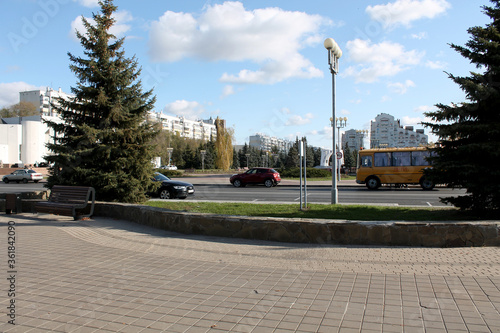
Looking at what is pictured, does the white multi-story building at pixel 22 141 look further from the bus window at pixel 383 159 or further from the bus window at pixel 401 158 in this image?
the bus window at pixel 401 158

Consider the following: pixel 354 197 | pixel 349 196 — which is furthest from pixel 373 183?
pixel 354 197

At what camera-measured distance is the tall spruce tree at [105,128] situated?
40.9 feet

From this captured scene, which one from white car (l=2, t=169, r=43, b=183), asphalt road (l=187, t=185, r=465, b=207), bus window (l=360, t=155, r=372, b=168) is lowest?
asphalt road (l=187, t=185, r=465, b=207)

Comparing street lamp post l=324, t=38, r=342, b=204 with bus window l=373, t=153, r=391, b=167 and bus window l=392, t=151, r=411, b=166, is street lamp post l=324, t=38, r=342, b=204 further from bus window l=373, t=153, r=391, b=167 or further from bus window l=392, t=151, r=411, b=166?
bus window l=392, t=151, r=411, b=166

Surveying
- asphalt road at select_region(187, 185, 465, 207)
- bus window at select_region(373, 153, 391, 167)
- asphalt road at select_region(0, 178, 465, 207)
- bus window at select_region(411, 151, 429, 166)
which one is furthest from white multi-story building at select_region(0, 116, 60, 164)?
bus window at select_region(411, 151, 429, 166)

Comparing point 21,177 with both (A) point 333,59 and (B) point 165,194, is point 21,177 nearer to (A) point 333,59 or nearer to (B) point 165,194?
(B) point 165,194

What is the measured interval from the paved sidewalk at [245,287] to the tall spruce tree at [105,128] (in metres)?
5.22

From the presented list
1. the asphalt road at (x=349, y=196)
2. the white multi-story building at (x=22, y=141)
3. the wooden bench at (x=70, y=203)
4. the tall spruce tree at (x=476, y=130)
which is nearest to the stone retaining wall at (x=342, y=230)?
the tall spruce tree at (x=476, y=130)

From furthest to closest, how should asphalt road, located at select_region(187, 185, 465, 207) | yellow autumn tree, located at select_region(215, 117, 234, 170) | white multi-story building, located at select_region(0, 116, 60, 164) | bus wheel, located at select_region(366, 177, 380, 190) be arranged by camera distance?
white multi-story building, located at select_region(0, 116, 60, 164) < yellow autumn tree, located at select_region(215, 117, 234, 170) < bus wheel, located at select_region(366, 177, 380, 190) < asphalt road, located at select_region(187, 185, 465, 207)

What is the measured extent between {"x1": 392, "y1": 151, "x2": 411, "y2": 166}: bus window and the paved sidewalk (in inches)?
777

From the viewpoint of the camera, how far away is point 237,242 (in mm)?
7508

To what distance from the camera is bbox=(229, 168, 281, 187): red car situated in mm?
28531

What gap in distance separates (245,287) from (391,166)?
75.3 feet

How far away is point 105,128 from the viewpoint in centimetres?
1281
